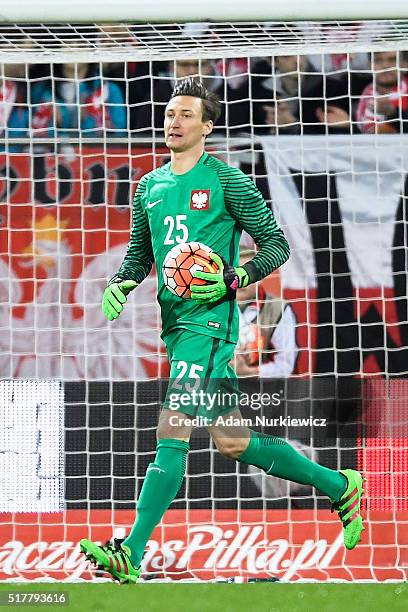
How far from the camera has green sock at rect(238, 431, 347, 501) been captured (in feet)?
14.6

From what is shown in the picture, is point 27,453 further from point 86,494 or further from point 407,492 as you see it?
point 407,492

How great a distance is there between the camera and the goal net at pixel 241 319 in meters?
5.17

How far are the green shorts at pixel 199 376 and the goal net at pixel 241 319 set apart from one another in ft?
2.03

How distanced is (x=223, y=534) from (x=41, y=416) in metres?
0.92

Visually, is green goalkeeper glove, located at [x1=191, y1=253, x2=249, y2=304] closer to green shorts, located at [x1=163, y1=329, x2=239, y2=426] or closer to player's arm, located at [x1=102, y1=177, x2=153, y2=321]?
green shorts, located at [x1=163, y1=329, x2=239, y2=426]

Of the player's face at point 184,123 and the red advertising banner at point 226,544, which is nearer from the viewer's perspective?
the player's face at point 184,123

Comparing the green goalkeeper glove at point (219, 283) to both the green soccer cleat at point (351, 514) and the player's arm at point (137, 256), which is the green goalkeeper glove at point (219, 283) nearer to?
the player's arm at point (137, 256)

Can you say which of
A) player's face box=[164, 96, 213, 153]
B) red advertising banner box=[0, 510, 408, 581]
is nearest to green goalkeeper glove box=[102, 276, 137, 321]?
player's face box=[164, 96, 213, 153]

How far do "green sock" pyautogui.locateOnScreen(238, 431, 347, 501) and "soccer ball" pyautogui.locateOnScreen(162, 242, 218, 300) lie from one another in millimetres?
592

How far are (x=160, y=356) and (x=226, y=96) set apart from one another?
121 cm

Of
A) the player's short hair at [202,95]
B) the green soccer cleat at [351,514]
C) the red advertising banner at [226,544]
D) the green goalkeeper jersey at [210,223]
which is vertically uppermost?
the player's short hair at [202,95]

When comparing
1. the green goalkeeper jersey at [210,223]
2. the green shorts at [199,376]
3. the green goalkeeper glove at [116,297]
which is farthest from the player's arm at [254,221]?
the green goalkeeper glove at [116,297]

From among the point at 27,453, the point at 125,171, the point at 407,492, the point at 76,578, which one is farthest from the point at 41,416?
the point at 407,492

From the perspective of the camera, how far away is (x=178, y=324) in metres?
4.45
